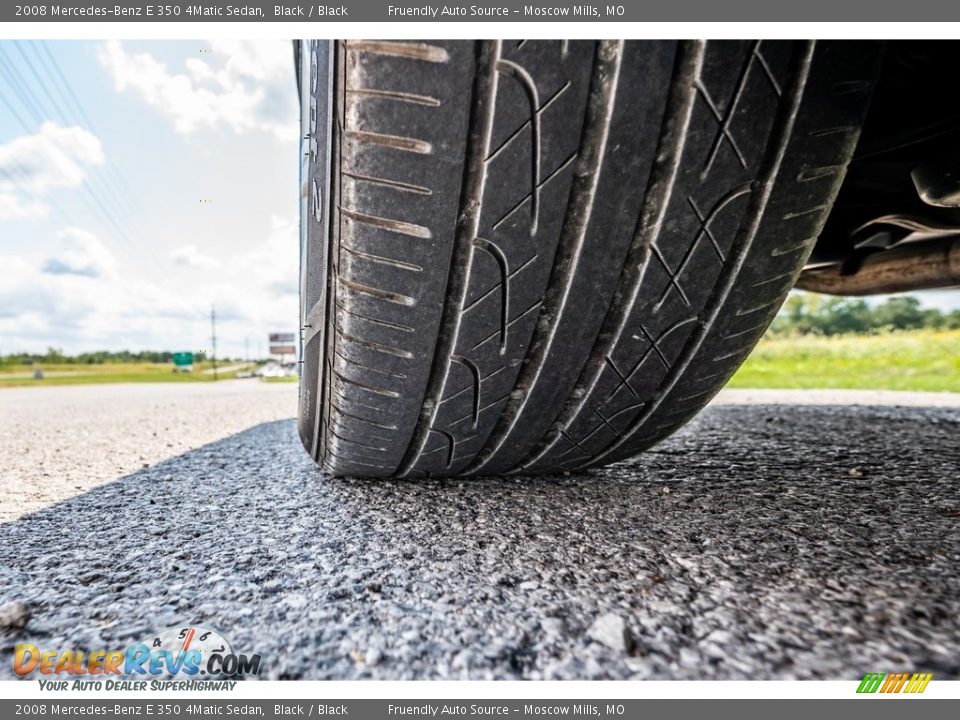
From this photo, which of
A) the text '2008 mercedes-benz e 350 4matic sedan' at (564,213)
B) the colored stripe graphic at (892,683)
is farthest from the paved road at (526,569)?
the text '2008 mercedes-benz e 350 4matic sedan' at (564,213)

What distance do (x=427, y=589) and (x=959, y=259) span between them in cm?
172

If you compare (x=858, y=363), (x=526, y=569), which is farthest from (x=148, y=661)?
(x=858, y=363)

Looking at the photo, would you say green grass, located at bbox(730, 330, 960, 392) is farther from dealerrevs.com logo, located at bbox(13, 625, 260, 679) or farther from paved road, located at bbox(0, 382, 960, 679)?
A: dealerrevs.com logo, located at bbox(13, 625, 260, 679)

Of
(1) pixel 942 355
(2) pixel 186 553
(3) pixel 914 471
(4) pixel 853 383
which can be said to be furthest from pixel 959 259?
(1) pixel 942 355

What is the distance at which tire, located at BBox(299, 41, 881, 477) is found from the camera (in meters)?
0.63

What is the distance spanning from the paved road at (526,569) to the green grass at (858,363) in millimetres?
4091

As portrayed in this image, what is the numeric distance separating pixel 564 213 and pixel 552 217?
18 millimetres

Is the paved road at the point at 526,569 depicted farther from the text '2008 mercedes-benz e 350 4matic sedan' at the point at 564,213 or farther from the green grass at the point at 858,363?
the green grass at the point at 858,363

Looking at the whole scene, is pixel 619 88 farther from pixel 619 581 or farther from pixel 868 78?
pixel 619 581

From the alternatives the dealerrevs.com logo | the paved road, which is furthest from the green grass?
the dealerrevs.com logo

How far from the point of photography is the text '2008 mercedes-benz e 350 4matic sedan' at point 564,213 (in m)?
0.64

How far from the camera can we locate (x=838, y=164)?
2.38 ft

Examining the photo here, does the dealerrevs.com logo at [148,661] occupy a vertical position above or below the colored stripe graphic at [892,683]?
below

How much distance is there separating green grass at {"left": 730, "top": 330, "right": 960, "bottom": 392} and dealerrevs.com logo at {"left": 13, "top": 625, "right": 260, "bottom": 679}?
4906 mm
